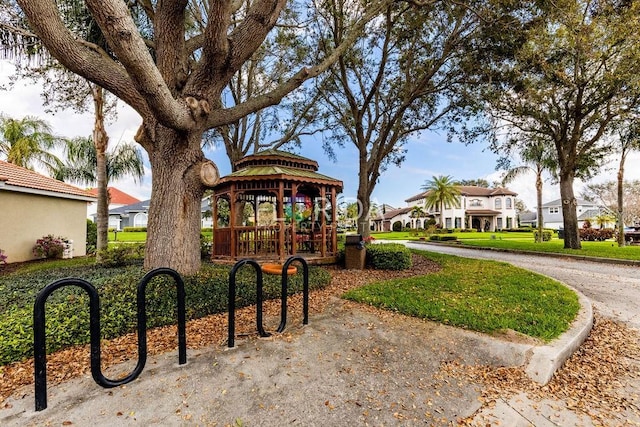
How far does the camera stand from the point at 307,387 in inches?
111

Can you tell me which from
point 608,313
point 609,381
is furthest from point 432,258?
point 609,381

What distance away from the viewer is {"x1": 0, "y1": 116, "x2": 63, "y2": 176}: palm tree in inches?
665

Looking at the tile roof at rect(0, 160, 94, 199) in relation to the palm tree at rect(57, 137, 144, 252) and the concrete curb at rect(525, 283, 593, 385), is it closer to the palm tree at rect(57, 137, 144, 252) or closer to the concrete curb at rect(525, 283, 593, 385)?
the palm tree at rect(57, 137, 144, 252)

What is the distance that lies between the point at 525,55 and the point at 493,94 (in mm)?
1859

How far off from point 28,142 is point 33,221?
10429mm

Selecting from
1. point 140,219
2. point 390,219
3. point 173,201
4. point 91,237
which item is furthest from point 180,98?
point 390,219

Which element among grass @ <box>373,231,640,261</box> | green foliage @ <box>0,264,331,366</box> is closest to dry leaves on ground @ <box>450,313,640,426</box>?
green foliage @ <box>0,264,331,366</box>

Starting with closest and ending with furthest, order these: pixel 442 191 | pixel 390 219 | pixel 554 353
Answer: pixel 554 353 → pixel 442 191 → pixel 390 219

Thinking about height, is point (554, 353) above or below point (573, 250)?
below

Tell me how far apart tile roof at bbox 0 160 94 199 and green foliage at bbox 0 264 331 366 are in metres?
5.73

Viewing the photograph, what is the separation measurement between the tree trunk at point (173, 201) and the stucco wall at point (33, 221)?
7.60 metres

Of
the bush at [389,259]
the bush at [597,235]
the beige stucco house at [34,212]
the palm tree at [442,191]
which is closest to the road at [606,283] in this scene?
the bush at [389,259]

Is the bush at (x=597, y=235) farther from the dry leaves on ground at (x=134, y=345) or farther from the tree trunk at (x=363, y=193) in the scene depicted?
the dry leaves on ground at (x=134, y=345)

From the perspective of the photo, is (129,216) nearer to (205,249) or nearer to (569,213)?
(205,249)
